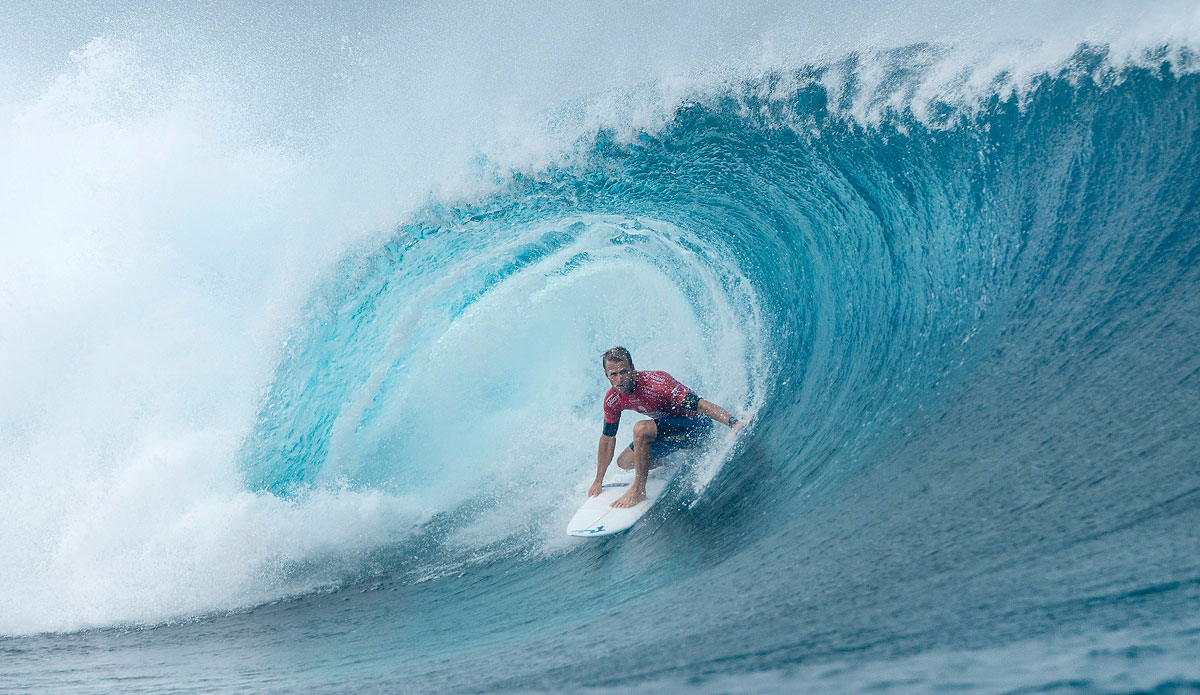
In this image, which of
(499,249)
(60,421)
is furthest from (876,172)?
(60,421)

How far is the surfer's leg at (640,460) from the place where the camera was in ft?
15.8

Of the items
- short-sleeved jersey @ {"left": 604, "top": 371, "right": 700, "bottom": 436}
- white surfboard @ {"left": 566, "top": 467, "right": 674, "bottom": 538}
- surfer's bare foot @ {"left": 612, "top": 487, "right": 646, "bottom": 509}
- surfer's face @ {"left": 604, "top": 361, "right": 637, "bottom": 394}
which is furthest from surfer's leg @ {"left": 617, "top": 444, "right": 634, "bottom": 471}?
surfer's face @ {"left": 604, "top": 361, "right": 637, "bottom": 394}

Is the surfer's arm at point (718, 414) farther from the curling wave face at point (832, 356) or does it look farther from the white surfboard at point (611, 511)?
the white surfboard at point (611, 511)

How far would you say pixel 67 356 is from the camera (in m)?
7.41

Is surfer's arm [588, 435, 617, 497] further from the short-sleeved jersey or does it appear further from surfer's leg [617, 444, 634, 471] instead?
surfer's leg [617, 444, 634, 471]

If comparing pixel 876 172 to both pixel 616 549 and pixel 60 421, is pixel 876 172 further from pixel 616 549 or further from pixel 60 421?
pixel 60 421

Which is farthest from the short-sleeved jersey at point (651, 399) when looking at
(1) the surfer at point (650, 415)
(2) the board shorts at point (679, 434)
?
(2) the board shorts at point (679, 434)

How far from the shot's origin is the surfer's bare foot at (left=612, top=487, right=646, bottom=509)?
484 cm

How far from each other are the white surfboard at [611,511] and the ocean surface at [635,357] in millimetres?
153

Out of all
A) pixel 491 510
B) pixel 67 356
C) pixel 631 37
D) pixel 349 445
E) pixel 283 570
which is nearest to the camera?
pixel 283 570

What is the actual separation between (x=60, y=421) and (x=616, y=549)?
18.5 ft

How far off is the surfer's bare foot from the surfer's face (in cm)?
63

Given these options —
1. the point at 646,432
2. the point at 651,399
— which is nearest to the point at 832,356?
the point at 651,399

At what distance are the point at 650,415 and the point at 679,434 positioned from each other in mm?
257
